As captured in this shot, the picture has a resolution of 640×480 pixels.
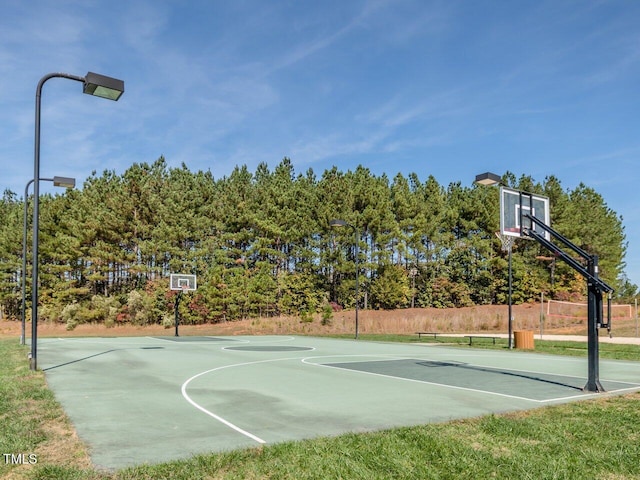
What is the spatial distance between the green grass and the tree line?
138ft

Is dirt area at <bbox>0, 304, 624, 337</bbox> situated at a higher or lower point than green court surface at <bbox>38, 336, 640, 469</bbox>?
lower

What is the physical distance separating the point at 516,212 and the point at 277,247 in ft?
145

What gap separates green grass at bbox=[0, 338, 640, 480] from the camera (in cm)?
505

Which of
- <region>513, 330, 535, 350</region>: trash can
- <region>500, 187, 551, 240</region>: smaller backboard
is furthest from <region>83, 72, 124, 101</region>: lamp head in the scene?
<region>513, 330, 535, 350</region>: trash can

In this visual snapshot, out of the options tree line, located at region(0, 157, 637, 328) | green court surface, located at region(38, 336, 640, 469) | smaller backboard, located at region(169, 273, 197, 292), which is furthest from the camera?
tree line, located at region(0, 157, 637, 328)

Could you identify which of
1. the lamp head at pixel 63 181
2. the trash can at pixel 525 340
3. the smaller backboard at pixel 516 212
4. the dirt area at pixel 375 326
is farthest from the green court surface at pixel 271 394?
the dirt area at pixel 375 326

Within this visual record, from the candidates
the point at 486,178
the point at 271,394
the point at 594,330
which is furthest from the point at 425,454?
the point at 486,178

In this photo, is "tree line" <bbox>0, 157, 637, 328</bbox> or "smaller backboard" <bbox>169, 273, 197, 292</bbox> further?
"tree line" <bbox>0, 157, 637, 328</bbox>

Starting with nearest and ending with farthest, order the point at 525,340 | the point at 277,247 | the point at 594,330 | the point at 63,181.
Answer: the point at 594,330, the point at 63,181, the point at 525,340, the point at 277,247

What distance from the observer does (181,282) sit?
35.3 meters

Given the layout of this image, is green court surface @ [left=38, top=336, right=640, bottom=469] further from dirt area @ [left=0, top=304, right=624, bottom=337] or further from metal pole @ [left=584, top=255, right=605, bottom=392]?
dirt area @ [left=0, top=304, right=624, bottom=337]

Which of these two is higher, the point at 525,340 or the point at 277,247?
the point at 277,247

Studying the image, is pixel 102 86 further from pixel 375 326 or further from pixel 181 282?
pixel 375 326

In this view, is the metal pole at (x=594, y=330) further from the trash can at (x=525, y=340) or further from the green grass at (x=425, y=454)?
the trash can at (x=525, y=340)
